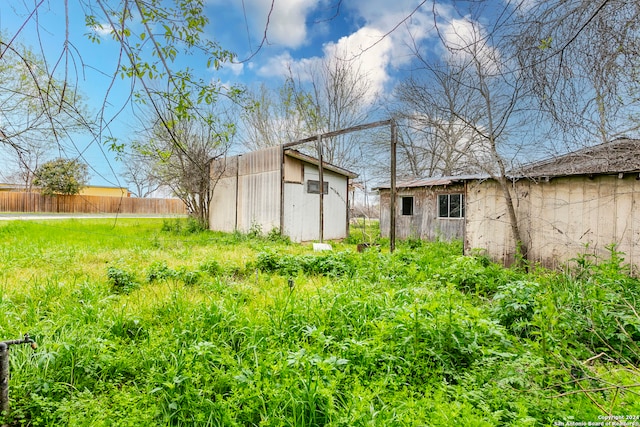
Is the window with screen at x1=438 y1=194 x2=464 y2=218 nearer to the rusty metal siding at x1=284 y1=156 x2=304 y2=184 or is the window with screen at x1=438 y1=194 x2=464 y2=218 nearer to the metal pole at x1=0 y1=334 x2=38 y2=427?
the rusty metal siding at x1=284 y1=156 x2=304 y2=184

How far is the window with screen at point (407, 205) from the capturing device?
1178cm

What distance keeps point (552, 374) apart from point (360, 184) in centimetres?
1061

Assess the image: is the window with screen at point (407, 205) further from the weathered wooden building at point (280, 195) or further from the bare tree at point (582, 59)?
the bare tree at point (582, 59)

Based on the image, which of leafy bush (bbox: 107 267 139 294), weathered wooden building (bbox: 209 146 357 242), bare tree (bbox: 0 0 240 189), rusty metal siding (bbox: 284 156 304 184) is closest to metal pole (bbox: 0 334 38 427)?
bare tree (bbox: 0 0 240 189)

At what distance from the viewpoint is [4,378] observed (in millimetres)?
1597

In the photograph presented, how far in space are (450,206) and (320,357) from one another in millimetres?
9493

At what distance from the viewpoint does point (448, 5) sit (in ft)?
6.34

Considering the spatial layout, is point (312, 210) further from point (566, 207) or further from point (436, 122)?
point (566, 207)

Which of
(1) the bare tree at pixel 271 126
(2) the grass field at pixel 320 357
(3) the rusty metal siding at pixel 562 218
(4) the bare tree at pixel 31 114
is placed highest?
(1) the bare tree at pixel 271 126

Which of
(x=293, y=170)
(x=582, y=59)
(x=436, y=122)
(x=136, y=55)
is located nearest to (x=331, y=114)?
(x=293, y=170)

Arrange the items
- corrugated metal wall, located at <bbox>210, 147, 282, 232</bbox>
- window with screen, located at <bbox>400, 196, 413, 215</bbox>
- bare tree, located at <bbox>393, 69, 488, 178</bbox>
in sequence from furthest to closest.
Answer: window with screen, located at <bbox>400, 196, 413, 215</bbox> < corrugated metal wall, located at <bbox>210, 147, 282, 232</bbox> < bare tree, located at <bbox>393, 69, 488, 178</bbox>

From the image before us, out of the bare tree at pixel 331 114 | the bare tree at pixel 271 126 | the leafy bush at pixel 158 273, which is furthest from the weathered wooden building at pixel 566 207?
Answer: the bare tree at pixel 271 126

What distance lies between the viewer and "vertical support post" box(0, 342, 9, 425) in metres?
1.55

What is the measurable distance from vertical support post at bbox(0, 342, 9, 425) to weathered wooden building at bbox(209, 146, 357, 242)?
8.00m
